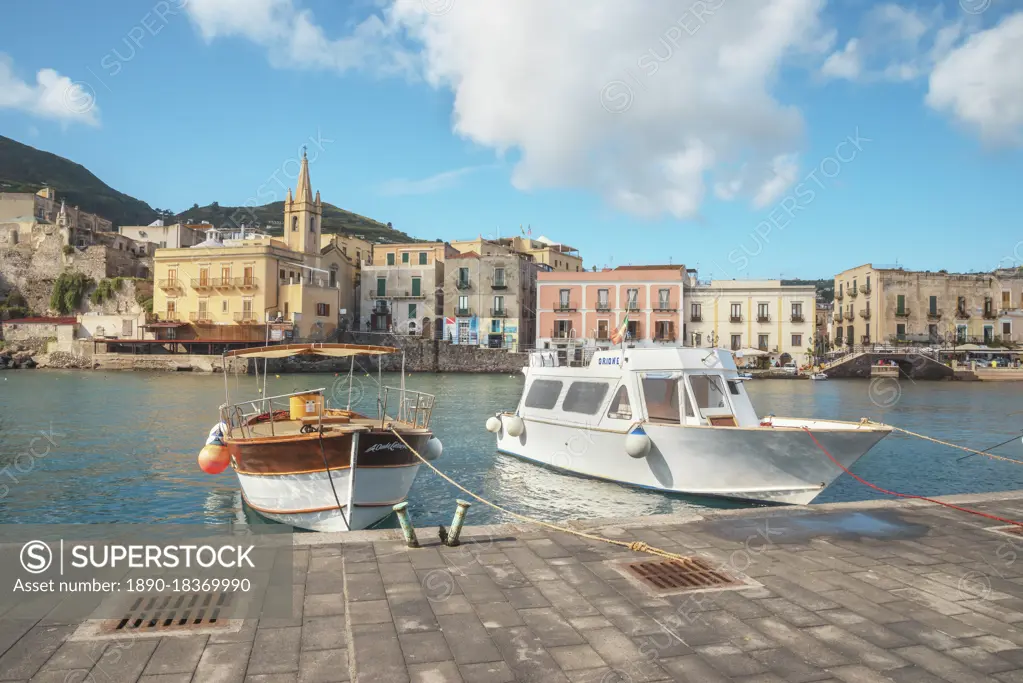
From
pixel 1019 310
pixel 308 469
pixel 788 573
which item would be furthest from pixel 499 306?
pixel 788 573

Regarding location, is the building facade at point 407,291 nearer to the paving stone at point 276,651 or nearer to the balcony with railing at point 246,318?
the balcony with railing at point 246,318

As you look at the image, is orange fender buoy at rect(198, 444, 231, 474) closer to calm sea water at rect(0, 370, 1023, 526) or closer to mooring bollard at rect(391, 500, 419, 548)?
calm sea water at rect(0, 370, 1023, 526)

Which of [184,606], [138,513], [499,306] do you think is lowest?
[138,513]

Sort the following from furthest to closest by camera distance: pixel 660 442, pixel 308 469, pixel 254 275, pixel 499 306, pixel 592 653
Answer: pixel 499 306
pixel 254 275
pixel 660 442
pixel 308 469
pixel 592 653

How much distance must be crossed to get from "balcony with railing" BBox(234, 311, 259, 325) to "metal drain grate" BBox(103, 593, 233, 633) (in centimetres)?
5794

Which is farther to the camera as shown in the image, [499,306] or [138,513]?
[499,306]

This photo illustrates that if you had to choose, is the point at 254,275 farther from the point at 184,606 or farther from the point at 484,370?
the point at 184,606

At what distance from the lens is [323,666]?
470 centimetres

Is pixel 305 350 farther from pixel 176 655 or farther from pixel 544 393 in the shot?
pixel 176 655

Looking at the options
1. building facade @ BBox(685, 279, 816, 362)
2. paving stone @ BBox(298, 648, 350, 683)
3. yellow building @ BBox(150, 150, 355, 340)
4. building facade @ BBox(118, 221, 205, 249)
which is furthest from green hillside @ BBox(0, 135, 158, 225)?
paving stone @ BBox(298, 648, 350, 683)

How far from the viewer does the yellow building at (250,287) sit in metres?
60.5

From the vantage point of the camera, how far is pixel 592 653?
4.97 m

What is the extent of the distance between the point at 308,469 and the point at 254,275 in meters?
54.1

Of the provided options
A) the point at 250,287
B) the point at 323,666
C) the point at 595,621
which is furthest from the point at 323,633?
the point at 250,287
